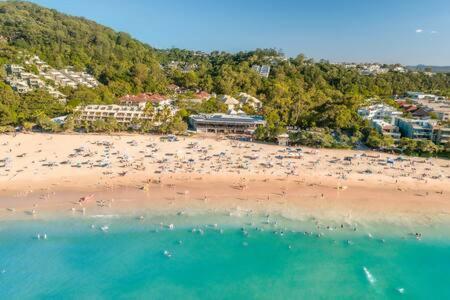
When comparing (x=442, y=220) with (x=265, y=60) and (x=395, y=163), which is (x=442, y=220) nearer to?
(x=395, y=163)

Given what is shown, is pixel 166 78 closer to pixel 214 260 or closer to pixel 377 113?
pixel 377 113

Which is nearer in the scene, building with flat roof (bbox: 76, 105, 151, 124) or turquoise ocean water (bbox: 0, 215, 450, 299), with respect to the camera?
turquoise ocean water (bbox: 0, 215, 450, 299)

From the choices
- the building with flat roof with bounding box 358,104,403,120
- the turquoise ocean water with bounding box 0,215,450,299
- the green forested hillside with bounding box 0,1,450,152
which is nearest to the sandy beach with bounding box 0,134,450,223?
the turquoise ocean water with bounding box 0,215,450,299

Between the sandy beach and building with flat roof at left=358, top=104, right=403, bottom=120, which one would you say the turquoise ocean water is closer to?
the sandy beach

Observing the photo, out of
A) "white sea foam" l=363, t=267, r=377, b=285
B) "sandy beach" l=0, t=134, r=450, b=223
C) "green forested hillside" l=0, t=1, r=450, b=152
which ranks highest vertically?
"green forested hillside" l=0, t=1, r=450, b=152

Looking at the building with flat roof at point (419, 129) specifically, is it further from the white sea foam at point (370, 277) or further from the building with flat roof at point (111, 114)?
the building with flat roof at point (111, 114)

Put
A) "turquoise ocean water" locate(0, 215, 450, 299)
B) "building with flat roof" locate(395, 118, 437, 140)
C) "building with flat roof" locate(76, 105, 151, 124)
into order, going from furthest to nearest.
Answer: "building with flat roof" locate(76, 105, 151, 124)
"building with flat roof" locate(395, 118, 437, 140)
"turquoise ocean water" locate(0, 215, 450, 299)

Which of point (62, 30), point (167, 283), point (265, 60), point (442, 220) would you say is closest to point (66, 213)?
point (167, 283)
